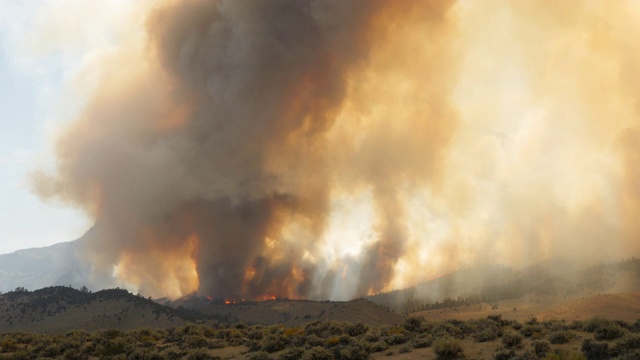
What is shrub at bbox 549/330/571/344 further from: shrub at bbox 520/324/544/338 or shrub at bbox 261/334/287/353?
shrub at bbox 261/334/287/353

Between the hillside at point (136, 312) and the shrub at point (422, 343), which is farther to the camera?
the hillside at point (136, 312)

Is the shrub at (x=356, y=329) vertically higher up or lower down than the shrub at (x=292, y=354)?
higher up

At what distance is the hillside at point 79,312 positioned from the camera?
64312 mm

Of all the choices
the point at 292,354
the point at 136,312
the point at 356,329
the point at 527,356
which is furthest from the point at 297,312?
the point at 527,356

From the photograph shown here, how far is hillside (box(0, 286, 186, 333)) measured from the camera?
6431 cm

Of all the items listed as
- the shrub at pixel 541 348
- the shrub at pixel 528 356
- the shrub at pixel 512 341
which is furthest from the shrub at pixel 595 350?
the shrub at pixel 512 341

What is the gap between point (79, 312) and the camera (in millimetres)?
72250

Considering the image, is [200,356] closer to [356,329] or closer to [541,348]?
[356,329]

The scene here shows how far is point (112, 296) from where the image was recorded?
3098 inches

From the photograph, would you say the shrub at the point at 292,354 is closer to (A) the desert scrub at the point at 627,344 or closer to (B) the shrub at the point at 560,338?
(B) the shrub at the point at 560,338

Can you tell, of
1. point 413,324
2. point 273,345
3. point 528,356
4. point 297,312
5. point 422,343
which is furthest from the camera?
point 297,312

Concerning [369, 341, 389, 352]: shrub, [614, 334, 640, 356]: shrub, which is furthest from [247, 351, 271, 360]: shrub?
[614, 334, 640, 356]: shrub

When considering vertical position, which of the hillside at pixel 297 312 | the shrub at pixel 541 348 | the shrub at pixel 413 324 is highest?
the hillside at pixel 297 312

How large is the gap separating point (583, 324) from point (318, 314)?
140ft
